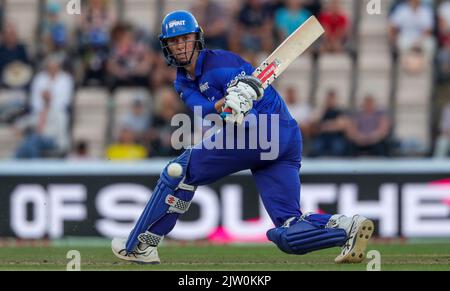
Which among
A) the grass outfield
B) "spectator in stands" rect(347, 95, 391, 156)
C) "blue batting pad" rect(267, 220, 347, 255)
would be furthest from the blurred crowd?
"blue batting pad" rect(267, 220, 347, 255)

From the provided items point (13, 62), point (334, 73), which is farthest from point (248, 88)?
point (13, 62)

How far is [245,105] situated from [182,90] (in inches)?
27.9

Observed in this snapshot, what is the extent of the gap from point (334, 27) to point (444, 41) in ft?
4.02

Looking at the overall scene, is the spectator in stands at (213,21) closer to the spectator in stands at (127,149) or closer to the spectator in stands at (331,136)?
the spectator in stands at (127,149)

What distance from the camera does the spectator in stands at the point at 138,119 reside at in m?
12.7

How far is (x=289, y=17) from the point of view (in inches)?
515

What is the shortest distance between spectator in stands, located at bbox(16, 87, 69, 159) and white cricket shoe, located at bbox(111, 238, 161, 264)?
4599mm

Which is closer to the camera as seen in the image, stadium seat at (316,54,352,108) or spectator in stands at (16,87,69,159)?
spectator in stands at (16,87,69,159)

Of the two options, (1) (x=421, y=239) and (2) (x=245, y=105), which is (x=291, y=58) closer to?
(2) (x=245, y=105)

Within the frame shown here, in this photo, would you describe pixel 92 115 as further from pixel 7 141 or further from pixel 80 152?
pixel 7 141

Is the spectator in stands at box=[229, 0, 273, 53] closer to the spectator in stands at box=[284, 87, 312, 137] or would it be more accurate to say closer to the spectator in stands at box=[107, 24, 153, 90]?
the spectator in stands at box=[284, 87, 312, 137]

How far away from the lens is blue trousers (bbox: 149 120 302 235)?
7.63 m

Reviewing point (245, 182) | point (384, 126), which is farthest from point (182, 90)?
point (384, 126)

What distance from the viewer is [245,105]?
7.29 m
